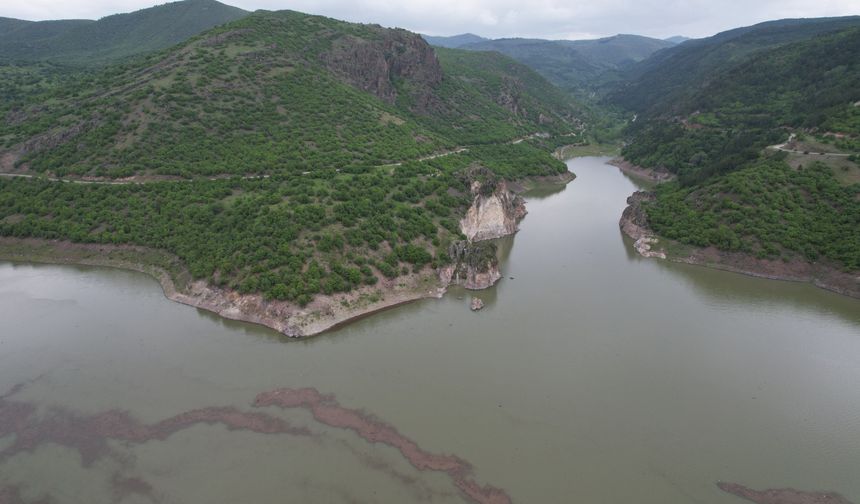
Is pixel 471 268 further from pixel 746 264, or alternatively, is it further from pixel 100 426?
pixel 100 426

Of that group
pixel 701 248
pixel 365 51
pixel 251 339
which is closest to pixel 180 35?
pixel 365 51

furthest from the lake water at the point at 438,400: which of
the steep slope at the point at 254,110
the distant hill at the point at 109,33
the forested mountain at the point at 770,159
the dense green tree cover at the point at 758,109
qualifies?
the distant hill at the point at 109,33

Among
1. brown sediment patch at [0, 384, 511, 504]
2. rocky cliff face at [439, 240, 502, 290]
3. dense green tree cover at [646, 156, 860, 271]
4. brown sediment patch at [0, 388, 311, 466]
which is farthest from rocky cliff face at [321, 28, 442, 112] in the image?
brown sediment patch at [0, 388, 311, 466]

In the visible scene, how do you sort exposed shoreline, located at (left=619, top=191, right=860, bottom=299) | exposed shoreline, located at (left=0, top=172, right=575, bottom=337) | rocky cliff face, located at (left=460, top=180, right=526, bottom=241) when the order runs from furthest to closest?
1. rocky cliff face, located at (left=460, top=180, right=526, bottom=241)
2. exposed shoreline, located at (left=619, top=191, right=860, bottom=299)
3. exposed shoreline, located at (left=0, top=172, right=575, bottom=337)

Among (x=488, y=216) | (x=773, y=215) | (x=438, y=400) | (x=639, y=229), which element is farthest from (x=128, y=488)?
(x=773, y=215)

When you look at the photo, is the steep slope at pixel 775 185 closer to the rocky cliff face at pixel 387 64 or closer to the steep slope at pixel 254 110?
the steep slope at pixel 254 110

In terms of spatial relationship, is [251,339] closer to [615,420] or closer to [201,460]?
[201,460]

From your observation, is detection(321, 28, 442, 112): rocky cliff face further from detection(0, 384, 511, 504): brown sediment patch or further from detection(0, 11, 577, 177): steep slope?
detection(0, 384, 511, 504): brown sediment patch
